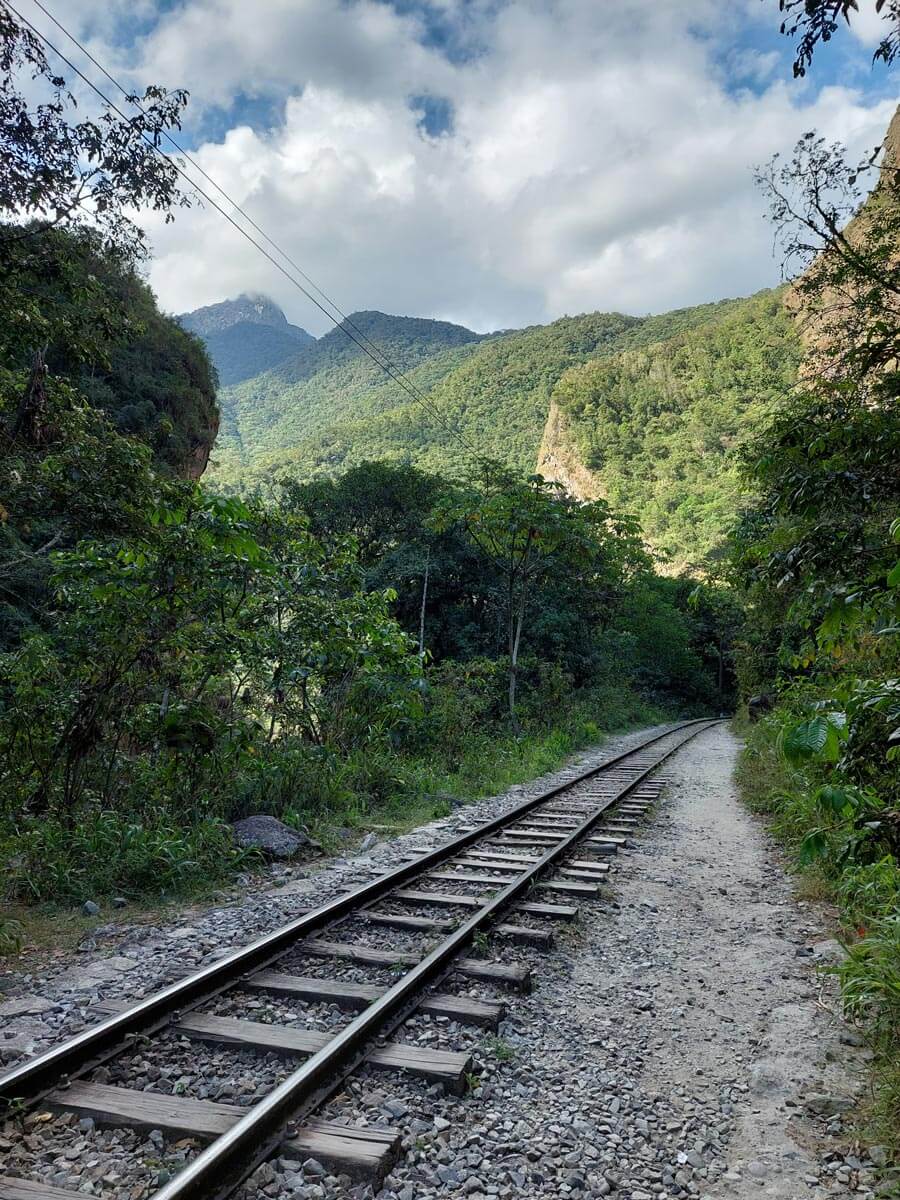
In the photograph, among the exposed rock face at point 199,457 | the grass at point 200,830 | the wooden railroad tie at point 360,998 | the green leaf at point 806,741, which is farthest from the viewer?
the exposed rock face at point 199,457

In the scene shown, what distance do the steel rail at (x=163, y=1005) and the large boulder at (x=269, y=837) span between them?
1.31 m

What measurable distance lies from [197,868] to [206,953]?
61.8 inches

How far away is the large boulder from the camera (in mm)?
6830

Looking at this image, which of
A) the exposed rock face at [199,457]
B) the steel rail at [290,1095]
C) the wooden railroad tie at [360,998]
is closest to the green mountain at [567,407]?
the exposed rock face at [199,457]

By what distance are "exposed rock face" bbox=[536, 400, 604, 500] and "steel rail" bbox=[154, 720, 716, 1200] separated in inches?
3335

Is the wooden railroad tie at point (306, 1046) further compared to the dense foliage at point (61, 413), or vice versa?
the dense foliage at point (61, 413)

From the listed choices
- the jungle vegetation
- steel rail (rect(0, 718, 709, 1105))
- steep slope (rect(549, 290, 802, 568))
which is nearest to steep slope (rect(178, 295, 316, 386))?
steep slope (rect(549, 290, 802, 568))

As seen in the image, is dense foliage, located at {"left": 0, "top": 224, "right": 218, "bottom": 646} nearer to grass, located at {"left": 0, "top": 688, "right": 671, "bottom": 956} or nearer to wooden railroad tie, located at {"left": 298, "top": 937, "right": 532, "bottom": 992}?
grass, located at {"left": 0, "top": 688, "right": 671, "bottom": 956}

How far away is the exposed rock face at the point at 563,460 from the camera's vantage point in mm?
87938

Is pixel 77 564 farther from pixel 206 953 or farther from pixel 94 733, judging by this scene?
pixel 206 953

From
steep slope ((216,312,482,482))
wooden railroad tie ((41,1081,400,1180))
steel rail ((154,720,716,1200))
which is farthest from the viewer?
steep slope ((216,312,482,482))

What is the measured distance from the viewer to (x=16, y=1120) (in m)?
2.63

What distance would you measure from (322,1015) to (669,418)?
90.9m

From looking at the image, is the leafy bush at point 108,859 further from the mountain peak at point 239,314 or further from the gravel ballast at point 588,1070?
the mountain peak at point 239,314
